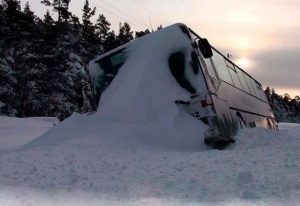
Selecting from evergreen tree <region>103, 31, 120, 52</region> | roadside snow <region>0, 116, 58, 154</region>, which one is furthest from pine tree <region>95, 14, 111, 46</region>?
roadside snow <region>0, 116, 58, 154</region>

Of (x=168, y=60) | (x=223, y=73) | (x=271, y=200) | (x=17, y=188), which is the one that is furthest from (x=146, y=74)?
(x=271, y=200)

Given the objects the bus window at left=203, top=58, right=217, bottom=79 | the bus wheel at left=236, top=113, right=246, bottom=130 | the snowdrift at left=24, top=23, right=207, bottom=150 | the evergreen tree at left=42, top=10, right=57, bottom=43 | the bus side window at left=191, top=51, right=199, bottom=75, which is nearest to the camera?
the snowdrift at left=24, top=23, right=207, bottom=150

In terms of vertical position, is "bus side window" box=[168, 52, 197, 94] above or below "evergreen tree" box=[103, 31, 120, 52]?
below

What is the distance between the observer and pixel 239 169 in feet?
13.3

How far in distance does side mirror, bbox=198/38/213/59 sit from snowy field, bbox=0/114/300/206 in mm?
1647

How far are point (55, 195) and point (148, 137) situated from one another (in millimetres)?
3084

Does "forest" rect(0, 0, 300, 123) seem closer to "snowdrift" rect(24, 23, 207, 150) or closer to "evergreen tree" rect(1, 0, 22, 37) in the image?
"evergreen tree" rect(1, 0, 22, 37)

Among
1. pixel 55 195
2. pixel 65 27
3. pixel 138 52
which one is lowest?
pixel 55 195

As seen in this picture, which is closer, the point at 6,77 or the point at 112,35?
the point at 6,77

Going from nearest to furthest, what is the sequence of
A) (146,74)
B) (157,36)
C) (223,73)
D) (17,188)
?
(17,188) < (146,74) < (157,36) < (223,73)

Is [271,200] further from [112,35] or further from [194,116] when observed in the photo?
[112,35]

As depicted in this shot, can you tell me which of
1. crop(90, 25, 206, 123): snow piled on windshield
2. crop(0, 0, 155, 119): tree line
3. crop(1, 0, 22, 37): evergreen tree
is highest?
crop(1, 0, 22, 37): evergreen tree

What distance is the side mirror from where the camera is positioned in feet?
23.6

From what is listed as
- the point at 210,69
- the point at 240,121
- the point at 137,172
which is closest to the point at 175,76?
the point at 210,69
